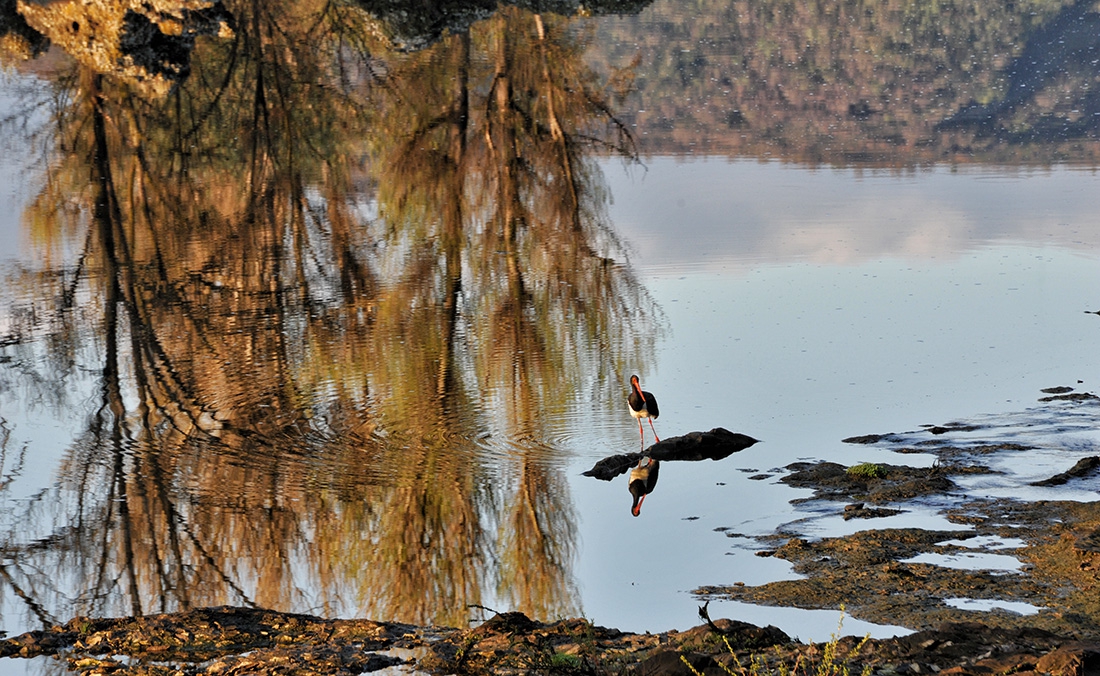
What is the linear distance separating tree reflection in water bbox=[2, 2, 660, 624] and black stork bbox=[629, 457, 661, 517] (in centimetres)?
46

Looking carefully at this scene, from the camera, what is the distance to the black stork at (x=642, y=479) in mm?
8102

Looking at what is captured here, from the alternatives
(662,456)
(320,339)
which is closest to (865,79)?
(320,339)

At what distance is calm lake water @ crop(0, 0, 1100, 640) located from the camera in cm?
749

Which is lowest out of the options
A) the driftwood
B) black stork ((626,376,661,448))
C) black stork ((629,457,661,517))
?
black stork ((629,457,661,517))

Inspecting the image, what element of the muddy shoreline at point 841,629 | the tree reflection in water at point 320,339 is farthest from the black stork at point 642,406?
the muddy shoreline at point 841,629

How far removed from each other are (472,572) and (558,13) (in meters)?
25.2

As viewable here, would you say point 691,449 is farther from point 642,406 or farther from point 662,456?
point 642,406

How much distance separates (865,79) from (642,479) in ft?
81.4

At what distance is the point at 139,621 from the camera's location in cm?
630

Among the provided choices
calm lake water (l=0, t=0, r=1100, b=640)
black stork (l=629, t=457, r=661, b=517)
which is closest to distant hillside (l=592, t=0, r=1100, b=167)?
calm lake water (l=0, t=0, r=1100, b=640)

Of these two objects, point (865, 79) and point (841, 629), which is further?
point (865, 79)

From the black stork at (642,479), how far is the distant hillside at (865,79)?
44.1 ft

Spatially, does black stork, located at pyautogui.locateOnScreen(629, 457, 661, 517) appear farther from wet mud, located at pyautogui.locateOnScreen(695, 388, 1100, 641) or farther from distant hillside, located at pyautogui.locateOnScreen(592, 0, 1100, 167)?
distant hillside, located at pyautogui.locateOnScreen(592, 0, 1100, 167)

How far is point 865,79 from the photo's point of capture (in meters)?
30.9
